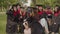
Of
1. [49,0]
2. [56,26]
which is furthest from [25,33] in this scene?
[49,0]

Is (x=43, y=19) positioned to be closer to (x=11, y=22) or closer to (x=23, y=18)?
(x=23, y=18)

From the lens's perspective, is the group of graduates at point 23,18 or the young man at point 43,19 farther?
the group of graduates at point 23,18

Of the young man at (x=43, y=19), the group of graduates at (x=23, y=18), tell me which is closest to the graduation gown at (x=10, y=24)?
the group of graduates at (x=23, y=18)

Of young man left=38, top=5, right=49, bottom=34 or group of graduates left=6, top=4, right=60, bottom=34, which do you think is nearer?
young man left=38, top=5, right=49, bottom=34

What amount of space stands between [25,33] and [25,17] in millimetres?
1083

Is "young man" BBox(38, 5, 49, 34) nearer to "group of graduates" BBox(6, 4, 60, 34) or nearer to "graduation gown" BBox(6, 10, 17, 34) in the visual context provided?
"group of graduates" BBox(6, 4, 60, 34)

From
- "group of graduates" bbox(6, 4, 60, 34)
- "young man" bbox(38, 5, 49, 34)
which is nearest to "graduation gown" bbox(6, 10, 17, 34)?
"group of graduates" bbox(6, 4, 60, 34)

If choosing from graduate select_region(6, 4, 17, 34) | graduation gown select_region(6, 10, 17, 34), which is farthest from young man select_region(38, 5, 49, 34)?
graduation gown select_region(6, 10, 17, 34)

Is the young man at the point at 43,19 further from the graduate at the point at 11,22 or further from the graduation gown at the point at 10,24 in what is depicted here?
the graduation gown at the point at 10,24

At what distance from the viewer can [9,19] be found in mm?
11719

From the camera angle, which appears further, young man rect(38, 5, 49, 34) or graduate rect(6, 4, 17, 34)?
graduate rect(6, 4, 17, 34)

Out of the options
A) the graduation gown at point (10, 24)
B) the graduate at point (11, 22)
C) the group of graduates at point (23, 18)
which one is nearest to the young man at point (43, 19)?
the group of graduates at point (23, 18)

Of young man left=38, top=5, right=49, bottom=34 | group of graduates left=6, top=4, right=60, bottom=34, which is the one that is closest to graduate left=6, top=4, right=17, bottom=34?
group of graduates left=6, top=4, right=60, bottom=34

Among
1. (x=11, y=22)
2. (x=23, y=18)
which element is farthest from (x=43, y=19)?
(x=11, y=22)
